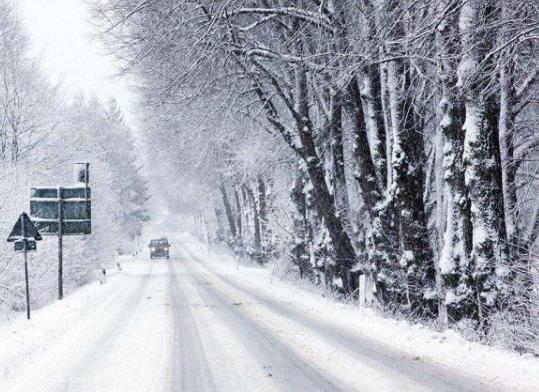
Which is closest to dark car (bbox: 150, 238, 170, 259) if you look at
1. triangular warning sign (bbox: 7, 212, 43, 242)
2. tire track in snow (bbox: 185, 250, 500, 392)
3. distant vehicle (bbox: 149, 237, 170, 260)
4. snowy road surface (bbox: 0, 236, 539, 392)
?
distant vehicle (bbox: 149, 237, 170, 260)

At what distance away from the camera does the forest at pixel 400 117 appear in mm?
8016

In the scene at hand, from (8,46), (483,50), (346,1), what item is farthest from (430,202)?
(8,46)

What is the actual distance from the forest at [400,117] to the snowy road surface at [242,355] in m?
1.07

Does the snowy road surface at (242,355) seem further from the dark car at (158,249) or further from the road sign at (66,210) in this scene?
the dark car at (158,249)

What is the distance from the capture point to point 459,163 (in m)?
9.11

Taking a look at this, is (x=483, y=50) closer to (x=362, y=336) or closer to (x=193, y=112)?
(x=362, y=336)

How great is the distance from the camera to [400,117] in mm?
10828

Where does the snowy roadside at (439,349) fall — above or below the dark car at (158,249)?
below

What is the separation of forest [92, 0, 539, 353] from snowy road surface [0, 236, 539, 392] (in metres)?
1.07

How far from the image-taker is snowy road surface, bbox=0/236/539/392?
6215 millimetres

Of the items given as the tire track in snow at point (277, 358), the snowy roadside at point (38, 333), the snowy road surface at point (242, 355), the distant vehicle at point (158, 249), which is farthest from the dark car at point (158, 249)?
the tire track in snow at point (277, 358)

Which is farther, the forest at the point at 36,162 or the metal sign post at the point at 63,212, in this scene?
the forest at the point at 36,162

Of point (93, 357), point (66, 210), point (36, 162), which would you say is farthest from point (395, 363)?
point (36, 162)

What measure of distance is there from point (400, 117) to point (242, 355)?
5547mm
